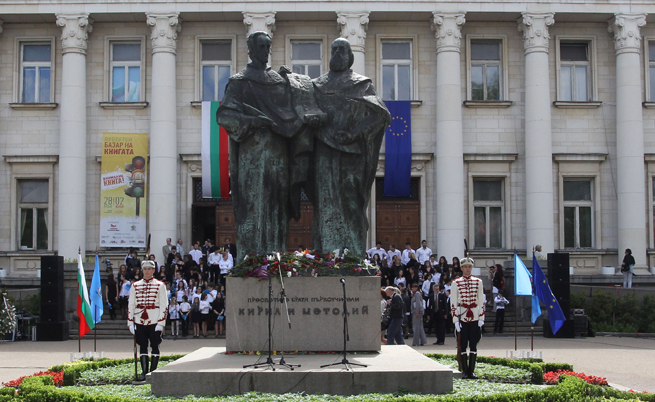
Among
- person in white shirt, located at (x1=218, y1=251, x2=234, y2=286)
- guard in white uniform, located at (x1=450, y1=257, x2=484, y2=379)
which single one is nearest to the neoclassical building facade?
person in white shirt, located at (x1=218, y1=251, x2=234, y2=286)

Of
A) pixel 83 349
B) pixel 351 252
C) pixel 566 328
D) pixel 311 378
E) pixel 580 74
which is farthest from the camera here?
pixel 580 74

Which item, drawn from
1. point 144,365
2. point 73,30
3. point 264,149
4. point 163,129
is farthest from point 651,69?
point 144,365

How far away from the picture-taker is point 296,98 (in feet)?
39.7

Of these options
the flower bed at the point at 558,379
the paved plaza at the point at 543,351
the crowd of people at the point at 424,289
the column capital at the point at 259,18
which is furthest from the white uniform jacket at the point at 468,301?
the column capital at the point at 259,18

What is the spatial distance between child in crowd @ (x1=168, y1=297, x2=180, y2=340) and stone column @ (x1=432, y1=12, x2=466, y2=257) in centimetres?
1258

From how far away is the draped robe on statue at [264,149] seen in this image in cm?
1187

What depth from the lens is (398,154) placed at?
3347 cm

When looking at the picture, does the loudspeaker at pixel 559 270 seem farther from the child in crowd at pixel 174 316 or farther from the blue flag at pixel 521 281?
the child in crowd at pixel 174 316

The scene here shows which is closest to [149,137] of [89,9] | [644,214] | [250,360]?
[89,9]

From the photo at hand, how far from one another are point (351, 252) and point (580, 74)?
88.5 feet

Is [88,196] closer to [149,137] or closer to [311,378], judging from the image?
[149,137]

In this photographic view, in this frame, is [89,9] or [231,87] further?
[89,9]

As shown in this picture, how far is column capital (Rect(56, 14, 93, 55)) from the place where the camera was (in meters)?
34.0

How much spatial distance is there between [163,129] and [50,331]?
11045mm
